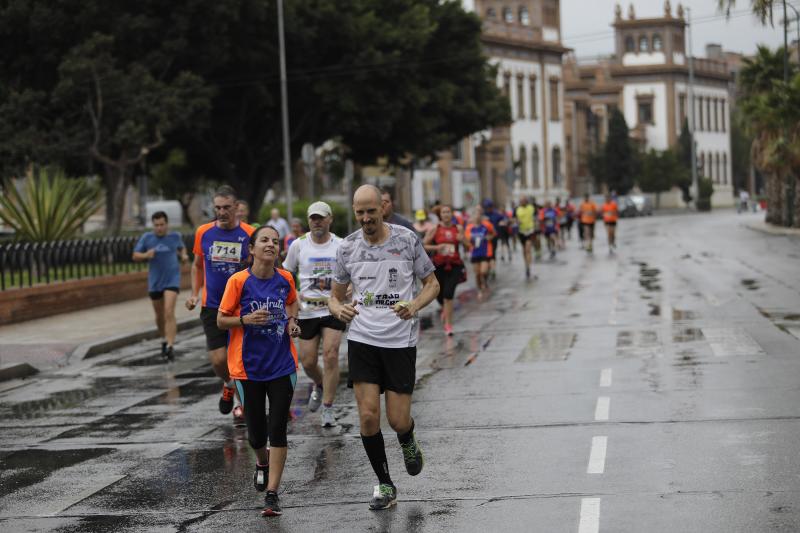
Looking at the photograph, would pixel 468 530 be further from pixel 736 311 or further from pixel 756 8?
pixel 756 8

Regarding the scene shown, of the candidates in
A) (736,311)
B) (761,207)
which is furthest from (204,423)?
(761,207)

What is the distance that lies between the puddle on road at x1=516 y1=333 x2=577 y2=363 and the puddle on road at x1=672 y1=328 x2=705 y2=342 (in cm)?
122

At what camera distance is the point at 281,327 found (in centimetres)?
869

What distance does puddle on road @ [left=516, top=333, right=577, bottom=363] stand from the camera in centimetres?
1548

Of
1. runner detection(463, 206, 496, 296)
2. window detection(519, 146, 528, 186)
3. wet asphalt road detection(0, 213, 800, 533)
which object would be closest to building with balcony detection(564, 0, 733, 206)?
window detection(519, 146, 528, 186)

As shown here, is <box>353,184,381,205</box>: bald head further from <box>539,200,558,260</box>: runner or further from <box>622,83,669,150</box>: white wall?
<box>622,83,669,150</box>: white wall

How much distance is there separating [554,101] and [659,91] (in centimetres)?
2910

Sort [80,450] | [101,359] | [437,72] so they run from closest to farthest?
[80,450] < [101,359] < [437,72]

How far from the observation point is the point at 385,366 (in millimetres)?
8258

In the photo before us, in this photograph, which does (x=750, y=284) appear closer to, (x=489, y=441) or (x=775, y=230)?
(x=489, y=441)

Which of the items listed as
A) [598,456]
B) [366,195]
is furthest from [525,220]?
[366,195]

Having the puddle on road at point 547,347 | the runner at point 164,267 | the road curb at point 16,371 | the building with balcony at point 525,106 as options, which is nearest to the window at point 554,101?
the building with balcony at point 525,106

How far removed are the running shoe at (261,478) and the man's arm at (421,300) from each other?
1352 mm

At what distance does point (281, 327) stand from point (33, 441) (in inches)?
148
